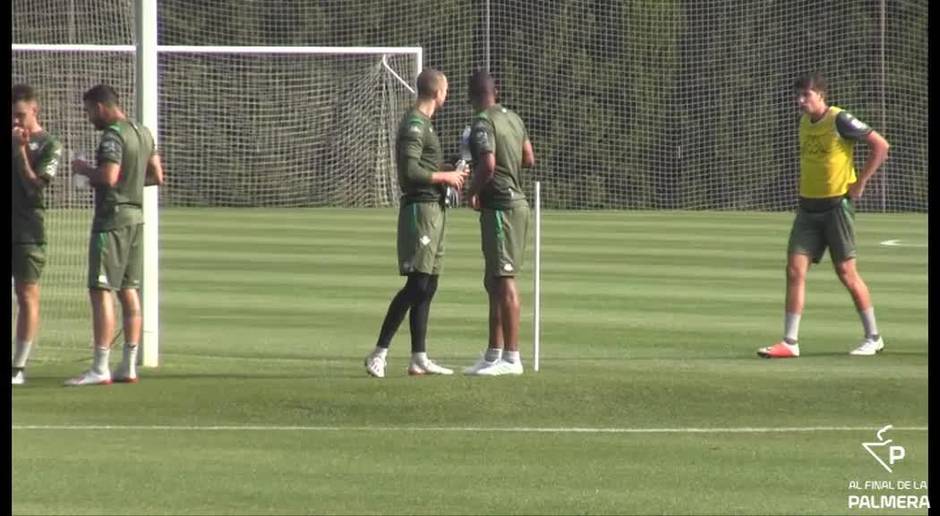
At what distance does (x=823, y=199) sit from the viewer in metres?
12.7

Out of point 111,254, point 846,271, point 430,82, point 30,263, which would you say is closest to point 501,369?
point 430,82

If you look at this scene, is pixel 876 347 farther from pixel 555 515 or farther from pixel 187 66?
pixel 187 66

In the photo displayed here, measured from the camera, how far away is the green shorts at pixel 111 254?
10555 mm

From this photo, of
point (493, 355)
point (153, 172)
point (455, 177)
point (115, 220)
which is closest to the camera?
point (153, 172)

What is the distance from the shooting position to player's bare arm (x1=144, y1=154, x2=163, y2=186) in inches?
400

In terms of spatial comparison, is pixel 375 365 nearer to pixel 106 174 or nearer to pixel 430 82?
pixel 430 82

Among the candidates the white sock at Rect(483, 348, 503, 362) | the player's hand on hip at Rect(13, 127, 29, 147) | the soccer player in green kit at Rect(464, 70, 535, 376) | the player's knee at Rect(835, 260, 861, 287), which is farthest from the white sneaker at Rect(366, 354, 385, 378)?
the player's hand on hip at Rect(13, 127, 29, 147)

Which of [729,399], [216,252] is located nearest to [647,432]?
[729,399]

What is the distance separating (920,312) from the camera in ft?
55.4

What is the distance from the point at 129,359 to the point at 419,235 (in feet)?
6.00

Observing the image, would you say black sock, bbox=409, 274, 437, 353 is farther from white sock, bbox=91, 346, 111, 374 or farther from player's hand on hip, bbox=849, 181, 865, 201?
player's hand on hip, bbox=849, 181, 865, 201

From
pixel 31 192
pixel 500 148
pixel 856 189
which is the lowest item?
pixel 856 189

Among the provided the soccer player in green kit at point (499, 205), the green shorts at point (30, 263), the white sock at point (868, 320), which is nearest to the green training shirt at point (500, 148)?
the soccer player in green kit at point (499, 205)

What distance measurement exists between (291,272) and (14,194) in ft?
53.4
